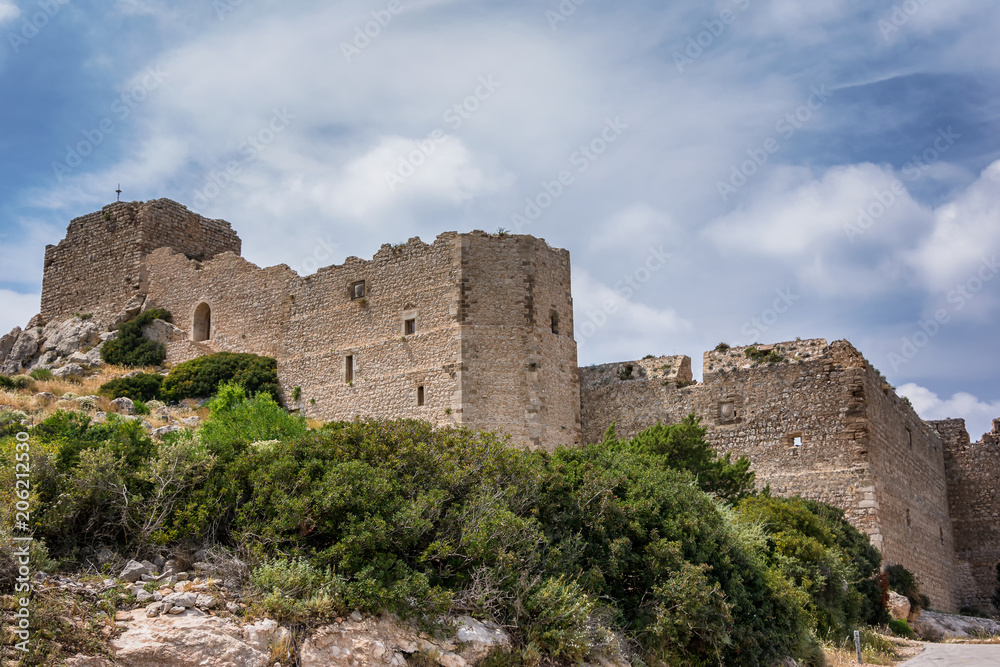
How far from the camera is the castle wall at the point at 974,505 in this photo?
1037 inches

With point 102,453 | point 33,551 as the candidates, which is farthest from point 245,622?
point 102,453

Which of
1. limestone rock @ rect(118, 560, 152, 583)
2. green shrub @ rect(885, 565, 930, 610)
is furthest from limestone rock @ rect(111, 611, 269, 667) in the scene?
green shrub @ rect(885, 565, 930, 610)

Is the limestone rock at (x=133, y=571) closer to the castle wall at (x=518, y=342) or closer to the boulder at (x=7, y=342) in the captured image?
the castle wall at (x=518, y=342)

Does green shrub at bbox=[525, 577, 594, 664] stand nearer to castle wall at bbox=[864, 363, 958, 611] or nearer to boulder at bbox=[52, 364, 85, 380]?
castle wall at bbox=[864, 363, 958, 611]

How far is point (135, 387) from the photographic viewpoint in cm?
2420

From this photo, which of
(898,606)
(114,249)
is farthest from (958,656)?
(114,249)

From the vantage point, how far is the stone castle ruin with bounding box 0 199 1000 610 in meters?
19.8

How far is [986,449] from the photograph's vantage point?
27.3m

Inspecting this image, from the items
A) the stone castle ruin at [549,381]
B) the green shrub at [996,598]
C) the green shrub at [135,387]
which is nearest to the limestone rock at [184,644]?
the stone castle ruin at [549,381]

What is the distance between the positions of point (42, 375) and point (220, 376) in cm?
556

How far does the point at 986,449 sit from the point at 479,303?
1709 cm

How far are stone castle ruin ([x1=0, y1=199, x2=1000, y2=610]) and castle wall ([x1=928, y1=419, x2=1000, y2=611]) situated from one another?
0.07m

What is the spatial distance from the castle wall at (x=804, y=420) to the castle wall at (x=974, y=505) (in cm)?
424

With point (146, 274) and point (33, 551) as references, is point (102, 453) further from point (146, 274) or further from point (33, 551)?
point (146, 274)
